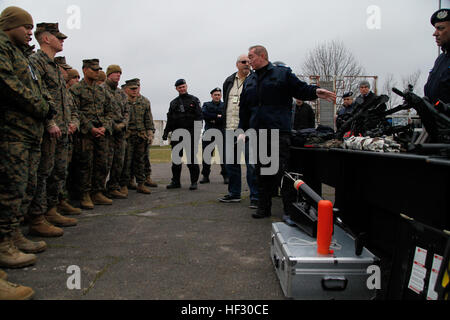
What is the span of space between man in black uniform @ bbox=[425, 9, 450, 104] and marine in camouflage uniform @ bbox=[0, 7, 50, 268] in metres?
3.73

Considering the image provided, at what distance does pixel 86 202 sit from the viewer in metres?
5.36

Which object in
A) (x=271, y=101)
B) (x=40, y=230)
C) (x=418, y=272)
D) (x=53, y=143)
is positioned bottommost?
(x=40, y=230)

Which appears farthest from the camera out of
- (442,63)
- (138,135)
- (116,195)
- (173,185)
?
(173,185)

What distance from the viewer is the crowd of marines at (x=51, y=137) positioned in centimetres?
292

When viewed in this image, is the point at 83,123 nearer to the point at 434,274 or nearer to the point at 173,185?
the point at 173,185

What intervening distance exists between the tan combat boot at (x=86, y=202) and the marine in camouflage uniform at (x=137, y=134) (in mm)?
1308

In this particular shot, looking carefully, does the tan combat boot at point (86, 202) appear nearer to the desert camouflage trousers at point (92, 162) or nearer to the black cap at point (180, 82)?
the desert camouflage trousers at point (92, 162)

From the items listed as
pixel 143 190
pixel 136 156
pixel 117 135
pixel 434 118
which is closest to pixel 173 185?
pixel 143 190

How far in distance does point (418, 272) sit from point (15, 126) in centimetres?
326

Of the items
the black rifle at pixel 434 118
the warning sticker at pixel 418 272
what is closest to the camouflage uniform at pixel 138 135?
the black rifle at pixel 434 118

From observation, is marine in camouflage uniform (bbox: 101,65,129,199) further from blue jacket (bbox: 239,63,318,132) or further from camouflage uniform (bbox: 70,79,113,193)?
blue jacket (bbox: 239,63,318,132)

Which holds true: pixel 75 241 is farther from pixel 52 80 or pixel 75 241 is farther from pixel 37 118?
pixel 52 80

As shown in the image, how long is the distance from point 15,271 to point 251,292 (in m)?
1.98
